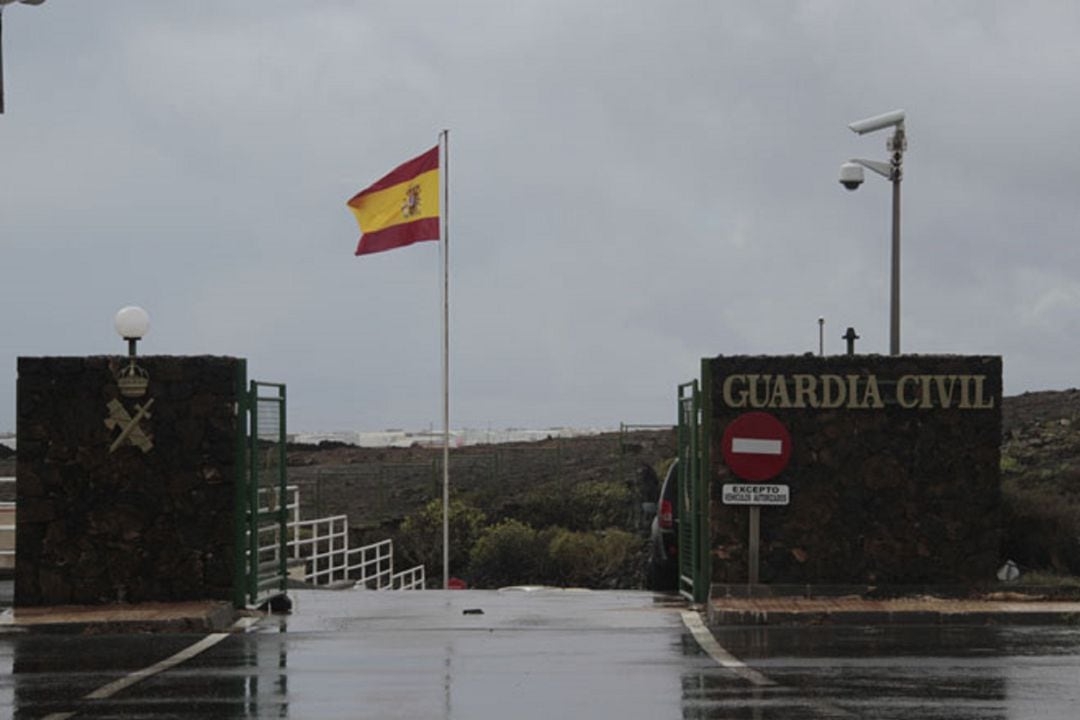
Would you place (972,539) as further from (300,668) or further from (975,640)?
(300,668)

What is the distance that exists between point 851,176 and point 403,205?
28.5 ft

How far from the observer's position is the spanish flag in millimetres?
31531

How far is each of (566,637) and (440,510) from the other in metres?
28.1

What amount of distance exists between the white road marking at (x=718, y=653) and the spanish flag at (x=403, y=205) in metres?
14.9

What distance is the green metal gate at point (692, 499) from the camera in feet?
61.0

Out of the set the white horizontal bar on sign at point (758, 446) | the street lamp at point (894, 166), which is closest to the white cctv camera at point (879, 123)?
the street lamp at point (894, 166)

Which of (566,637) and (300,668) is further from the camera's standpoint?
(566,637)

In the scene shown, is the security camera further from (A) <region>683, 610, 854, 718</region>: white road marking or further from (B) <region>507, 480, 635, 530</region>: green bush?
(B) <region>507, 480, 635, 530</region>: green bush

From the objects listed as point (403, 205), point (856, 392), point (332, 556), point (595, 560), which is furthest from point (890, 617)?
point (595, 560)

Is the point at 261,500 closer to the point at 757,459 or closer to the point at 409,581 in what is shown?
the point at 757,459

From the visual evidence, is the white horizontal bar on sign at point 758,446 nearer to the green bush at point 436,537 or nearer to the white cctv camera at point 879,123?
the white cctv camera at point 879,123

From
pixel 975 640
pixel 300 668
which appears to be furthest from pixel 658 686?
pixel 975 640

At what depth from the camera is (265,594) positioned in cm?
1875

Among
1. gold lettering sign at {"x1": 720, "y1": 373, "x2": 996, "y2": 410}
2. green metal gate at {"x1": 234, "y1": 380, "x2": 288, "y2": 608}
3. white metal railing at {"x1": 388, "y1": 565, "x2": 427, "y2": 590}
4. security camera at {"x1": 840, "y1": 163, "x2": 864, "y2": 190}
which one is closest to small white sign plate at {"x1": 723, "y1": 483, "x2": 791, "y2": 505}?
gold lettering sign at {"x1": 720, "y1": 373, "x2": 996, "y2": 410}
